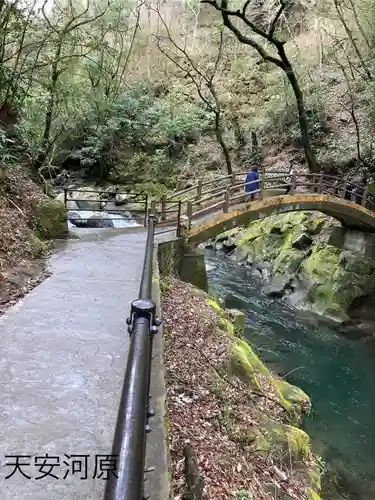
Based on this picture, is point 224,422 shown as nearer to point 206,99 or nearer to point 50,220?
point 50,220

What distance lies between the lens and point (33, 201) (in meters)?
9.57

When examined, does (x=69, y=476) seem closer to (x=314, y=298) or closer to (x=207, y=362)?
(x=207, y=362)

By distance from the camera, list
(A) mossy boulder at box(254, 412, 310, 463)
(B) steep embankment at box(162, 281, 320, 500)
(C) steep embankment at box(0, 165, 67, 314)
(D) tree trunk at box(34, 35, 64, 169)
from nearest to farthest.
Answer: (B) steep embankment at box(162, 281, 320, 500)
(A) mossy boulder at box(254, 412, 310, 463)
(C) steep embankment at box(0, 165, 67, 314)
(D) tree trunk at box(34, 35, 64, 169)

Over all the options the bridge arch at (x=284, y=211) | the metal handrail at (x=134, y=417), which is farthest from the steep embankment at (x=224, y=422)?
the bridge arch at (x=284, y=211)

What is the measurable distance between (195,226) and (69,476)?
9185mm

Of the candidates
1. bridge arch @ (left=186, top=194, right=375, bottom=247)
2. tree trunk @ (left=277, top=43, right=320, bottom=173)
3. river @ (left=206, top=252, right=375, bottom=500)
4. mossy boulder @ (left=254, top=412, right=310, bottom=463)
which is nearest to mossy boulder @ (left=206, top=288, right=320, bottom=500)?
mossy boulder @ (left=254, top=412, right=310, bottom=463)

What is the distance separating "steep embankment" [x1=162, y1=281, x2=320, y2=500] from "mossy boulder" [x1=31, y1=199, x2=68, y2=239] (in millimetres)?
3491

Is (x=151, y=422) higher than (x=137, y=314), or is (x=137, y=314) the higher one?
(x=137, y=314)

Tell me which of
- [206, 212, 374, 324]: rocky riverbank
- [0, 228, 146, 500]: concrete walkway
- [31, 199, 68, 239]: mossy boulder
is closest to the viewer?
[0, 228, 146, 500]: concrete walkway

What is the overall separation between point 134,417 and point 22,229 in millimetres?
7271

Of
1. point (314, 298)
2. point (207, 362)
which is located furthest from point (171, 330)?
point (314, 298)

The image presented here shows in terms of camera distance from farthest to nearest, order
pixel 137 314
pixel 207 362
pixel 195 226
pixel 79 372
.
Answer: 1. pixel 195 226
2. pixel 207 362
3. pixel 79 372
4. pixel 137 314

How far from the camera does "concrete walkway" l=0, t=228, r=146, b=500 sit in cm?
281

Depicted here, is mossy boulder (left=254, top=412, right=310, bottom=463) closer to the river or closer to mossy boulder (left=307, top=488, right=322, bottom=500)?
mossy boulder (left=307, top=488, right=322, bottom=500)
